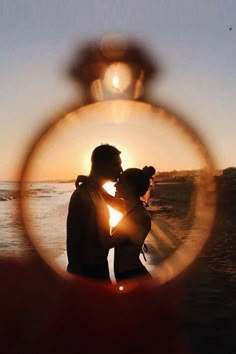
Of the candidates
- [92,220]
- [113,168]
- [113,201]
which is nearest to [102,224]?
[92,220]

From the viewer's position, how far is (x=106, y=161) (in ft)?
16.1

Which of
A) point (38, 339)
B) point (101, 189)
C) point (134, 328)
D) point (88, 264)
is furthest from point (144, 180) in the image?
point (38, 339)

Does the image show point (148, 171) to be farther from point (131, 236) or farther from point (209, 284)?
point (209, 284)

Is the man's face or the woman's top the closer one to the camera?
the man's face

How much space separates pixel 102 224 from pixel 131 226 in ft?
1.26

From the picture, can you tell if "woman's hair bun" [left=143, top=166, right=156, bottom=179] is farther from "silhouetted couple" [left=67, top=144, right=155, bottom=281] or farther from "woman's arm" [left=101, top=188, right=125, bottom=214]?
"woman's arm" [left=101, top=188, right=125, bottom=214]

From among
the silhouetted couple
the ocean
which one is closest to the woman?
the silhouetted couple

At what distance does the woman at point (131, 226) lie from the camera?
16.7 ft

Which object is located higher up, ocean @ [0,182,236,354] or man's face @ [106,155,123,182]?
man's face @ [106,155,123,182]

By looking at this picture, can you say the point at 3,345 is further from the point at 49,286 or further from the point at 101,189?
the point at 101,189

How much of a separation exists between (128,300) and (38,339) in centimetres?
107

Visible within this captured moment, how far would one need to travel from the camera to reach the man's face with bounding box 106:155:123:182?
493 cm

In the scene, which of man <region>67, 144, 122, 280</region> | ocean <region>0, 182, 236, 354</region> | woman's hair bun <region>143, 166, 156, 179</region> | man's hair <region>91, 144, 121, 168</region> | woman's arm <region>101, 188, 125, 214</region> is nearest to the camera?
man <region>67, 144, 122, 280</region>

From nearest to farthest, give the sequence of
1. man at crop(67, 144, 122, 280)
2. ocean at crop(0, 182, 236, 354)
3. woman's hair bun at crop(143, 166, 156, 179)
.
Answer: man at crop(67, 144, 122, 280) → woman's hair bun at crop(143, 166, 156, 179) → ocean at crop(0, 182, 236, 354)
